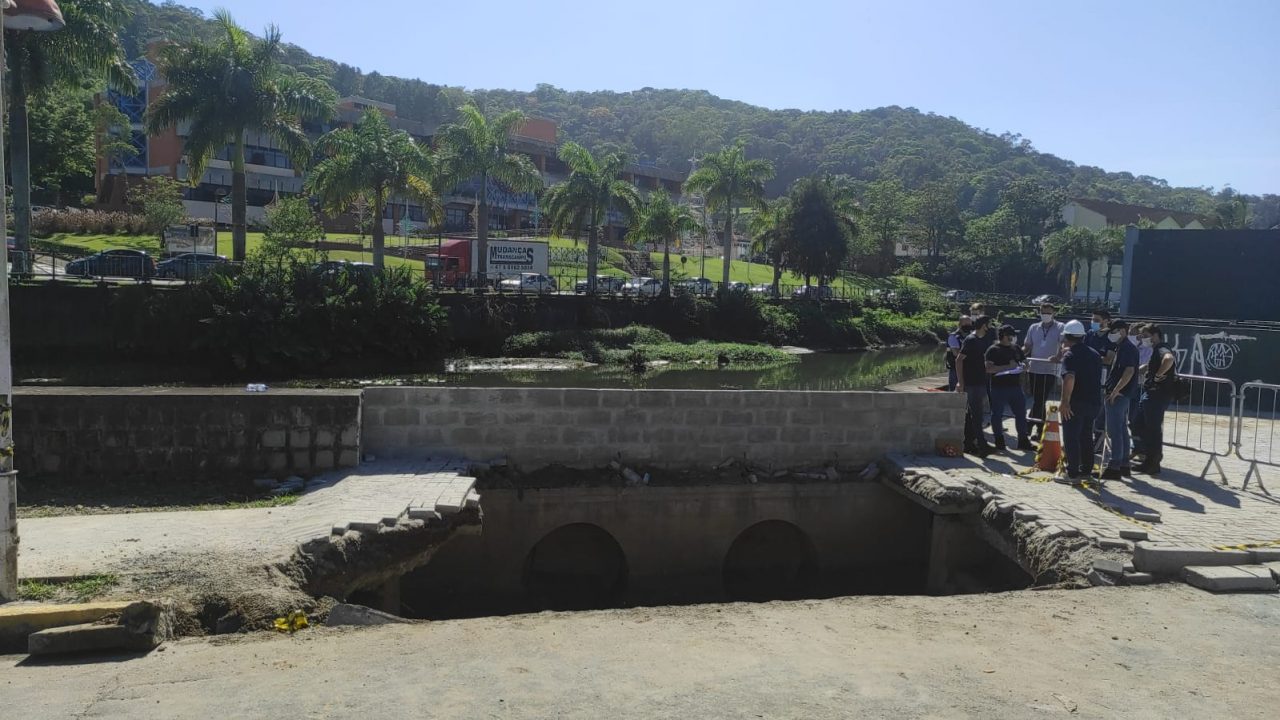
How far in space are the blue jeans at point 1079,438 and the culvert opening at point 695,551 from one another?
154cm

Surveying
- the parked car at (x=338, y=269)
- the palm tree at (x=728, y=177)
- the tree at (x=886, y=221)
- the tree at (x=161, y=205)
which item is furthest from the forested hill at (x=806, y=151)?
the parked car at (x=338, y=269)

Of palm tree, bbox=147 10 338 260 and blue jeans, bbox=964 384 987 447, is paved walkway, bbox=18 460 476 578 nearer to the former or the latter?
blue jeans, bbox=964 384 987 447

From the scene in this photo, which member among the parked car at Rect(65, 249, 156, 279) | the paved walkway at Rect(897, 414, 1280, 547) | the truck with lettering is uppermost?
the truck with lettering

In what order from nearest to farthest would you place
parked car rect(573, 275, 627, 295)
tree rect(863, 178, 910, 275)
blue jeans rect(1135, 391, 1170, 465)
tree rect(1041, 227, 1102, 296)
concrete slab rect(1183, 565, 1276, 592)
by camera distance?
concrete slab rect(1183, 565, 1276, 592), blue jeans rect(1135, 391, 1170, 465), parked car rect(573, 275, 627, 295), tree rect(1041, 227, 1102, 296), tree rect(863, 178, 910, 275)

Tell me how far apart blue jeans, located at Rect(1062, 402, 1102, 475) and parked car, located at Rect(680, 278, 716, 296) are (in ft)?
128

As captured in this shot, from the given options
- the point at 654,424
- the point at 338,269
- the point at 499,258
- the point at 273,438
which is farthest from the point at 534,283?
the point at 273,438

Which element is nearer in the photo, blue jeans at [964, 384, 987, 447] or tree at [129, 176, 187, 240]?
blue jeans at [964, 384, 987, 447]

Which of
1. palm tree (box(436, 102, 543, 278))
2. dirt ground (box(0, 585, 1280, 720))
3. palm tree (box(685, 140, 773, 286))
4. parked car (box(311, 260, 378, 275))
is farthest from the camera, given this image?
palm tree (box(685, 140, 773, 286))

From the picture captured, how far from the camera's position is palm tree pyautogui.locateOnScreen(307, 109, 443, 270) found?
38281 mm

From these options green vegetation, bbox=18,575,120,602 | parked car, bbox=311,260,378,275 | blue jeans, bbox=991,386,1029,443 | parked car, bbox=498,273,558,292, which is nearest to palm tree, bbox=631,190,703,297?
parked car, bbox=498,273,558,292

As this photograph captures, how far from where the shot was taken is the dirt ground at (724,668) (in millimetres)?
5055

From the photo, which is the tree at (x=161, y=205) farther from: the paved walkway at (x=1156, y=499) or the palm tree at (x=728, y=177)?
the paved walkway at (x=1156, y=499)

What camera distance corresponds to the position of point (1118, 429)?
1077cm

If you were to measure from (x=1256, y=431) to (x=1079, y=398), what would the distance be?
2762 millimetres
